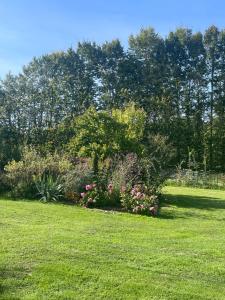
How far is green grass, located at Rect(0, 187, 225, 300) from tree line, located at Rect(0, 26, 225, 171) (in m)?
30.8

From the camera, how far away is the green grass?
5117mm

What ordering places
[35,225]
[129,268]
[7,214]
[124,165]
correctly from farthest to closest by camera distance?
[124,165] < [7,214] < [35,225] < [129,268]

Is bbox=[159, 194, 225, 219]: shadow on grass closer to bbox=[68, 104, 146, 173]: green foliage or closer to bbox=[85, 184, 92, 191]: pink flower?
bbox=[85, 184, 92, 191]: pink flower

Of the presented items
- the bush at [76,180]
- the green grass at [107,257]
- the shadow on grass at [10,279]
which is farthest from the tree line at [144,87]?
the shadow on grass at [10,279]

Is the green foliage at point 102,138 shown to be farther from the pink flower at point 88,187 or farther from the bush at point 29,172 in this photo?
the pink flower at point 88,187

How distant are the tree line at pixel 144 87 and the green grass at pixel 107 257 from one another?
30.8 m

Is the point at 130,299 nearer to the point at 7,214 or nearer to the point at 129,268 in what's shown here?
the point at 129,268

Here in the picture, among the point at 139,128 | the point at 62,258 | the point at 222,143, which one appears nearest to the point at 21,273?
the point at 62,258

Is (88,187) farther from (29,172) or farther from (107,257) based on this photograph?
(107,257)

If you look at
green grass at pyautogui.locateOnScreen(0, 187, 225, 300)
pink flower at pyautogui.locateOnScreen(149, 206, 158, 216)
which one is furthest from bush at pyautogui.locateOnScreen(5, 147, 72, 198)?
pink flower at pyautogui.locateOnScreen(149, 206, 158, 216)

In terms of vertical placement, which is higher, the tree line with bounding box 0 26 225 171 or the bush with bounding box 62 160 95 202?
the tree line with bounding box 0 26 225 171

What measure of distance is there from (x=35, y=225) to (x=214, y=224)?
4055 mm

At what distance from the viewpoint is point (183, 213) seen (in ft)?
38.9

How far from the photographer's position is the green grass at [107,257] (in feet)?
16.8
